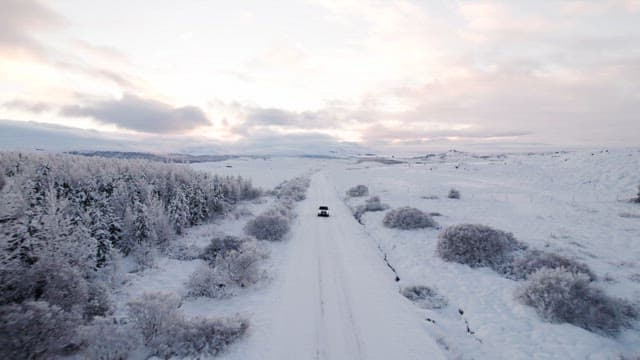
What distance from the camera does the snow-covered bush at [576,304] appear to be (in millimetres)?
8453

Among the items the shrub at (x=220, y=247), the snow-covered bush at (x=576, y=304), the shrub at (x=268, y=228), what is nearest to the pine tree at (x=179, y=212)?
the shrub at (x=268, y=228)

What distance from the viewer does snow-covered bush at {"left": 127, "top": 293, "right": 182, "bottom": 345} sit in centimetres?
664

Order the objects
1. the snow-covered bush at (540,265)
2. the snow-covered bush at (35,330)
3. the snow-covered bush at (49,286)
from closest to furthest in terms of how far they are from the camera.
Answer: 1. the snow-covered bush at (35,330)
2. the snow-covered bush at (49,286)
3. the snow-covered bush at (540,265)

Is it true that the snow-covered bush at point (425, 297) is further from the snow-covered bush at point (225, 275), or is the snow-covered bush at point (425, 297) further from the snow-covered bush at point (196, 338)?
the snow-covered bush at point (196, 338)

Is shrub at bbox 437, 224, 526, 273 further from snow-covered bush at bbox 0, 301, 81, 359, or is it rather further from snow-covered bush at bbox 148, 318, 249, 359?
snow-covered bush at bbox 0, 301, 81, 359

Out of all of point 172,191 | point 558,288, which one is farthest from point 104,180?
point 558,288

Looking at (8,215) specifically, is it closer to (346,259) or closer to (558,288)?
(346,259)

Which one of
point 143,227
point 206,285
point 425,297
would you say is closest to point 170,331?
point 206,285

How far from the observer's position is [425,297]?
10266 millimetres

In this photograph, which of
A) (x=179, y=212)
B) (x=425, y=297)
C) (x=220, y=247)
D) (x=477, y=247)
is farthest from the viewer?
(x=179, y=212)

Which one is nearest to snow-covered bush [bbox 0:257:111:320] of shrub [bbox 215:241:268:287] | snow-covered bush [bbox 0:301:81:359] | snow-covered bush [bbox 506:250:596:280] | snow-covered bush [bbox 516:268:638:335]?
snow-covered bush [bbox 0:301:81:359]

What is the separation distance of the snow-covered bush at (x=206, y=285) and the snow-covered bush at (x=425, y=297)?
527 cm

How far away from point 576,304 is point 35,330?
11.1 m

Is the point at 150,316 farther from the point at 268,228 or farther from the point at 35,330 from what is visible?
the point at 268,228
